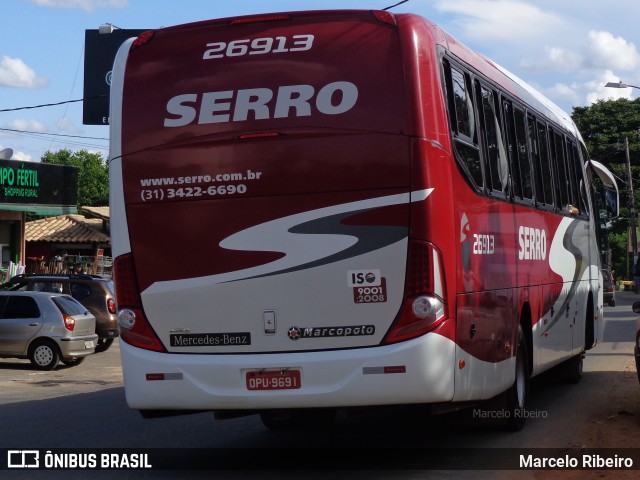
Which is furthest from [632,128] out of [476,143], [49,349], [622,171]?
[476,143]

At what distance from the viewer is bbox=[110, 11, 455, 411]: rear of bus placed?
8375 millimetres

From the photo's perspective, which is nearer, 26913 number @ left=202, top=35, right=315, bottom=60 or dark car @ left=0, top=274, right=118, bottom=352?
26913 number @ left=202, top=35, right=315, bottom=60

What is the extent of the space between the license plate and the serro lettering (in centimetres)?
198

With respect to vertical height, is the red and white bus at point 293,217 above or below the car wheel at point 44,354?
above

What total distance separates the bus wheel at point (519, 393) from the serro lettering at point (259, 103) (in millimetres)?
3833

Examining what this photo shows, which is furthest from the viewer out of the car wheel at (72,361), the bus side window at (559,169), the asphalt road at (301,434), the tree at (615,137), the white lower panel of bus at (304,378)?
the tree at (615,137)

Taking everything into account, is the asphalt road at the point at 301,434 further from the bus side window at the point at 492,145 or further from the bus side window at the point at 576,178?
the bus side window at the point at 576,178

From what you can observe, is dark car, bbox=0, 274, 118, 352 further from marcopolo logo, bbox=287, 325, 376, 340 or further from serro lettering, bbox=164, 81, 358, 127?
marcopolo logo, bbox=287, 325, 376, 340

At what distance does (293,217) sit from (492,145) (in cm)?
279

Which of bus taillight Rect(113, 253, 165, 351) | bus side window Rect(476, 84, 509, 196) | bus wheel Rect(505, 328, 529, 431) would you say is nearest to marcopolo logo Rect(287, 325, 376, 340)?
bus taillight Rect(113, 253, 165, 351)

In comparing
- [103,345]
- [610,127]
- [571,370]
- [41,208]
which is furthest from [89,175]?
[571,370]

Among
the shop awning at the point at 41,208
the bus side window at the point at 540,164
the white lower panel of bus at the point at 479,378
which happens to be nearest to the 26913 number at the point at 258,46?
the white lower panel of bus at the point at 479,378

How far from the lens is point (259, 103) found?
8.67 metres

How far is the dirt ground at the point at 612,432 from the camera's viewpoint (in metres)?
8.97
